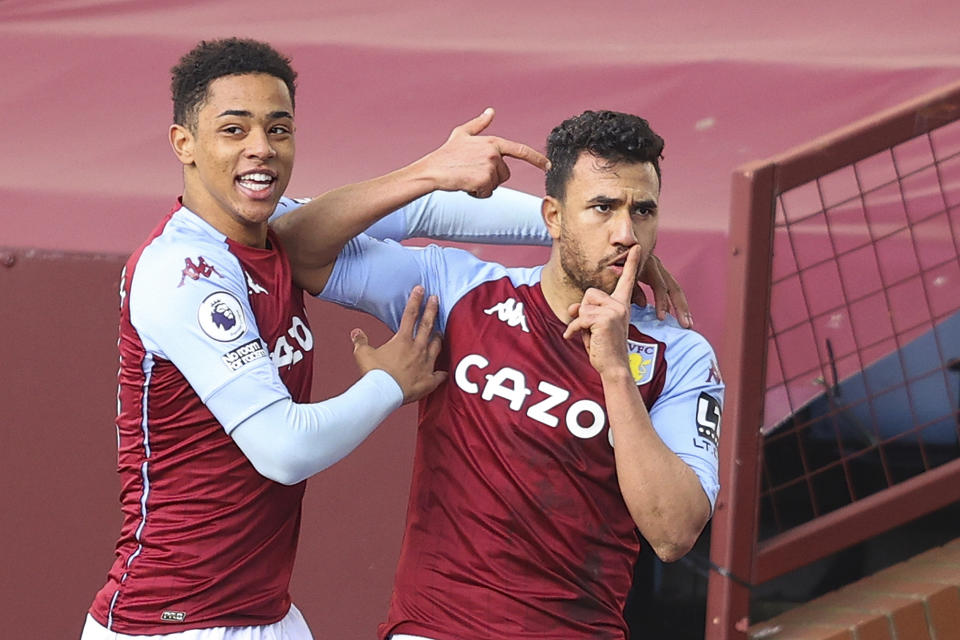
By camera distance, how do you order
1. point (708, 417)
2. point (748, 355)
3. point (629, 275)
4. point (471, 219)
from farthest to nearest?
point (748, 355), point (471, 219), point (708, 417), point (629, 275)

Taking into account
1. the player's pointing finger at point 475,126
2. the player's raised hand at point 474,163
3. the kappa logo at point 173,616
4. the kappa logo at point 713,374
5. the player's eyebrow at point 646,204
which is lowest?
the kappa logo at point 173,616

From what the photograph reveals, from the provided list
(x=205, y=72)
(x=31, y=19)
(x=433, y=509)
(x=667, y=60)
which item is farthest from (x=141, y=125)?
(x=433, y=509)

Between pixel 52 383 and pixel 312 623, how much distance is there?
990 millimetres

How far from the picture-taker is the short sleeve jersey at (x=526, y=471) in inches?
107

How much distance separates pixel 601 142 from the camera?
2770 mm

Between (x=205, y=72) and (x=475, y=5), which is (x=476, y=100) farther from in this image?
(x=205, y=72)

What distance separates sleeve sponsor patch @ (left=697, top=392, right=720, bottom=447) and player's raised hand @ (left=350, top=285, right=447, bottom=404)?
1.64ft

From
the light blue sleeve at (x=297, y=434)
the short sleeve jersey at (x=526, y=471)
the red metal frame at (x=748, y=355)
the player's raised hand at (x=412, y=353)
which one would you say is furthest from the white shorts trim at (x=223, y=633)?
the red metal frame at (x=748, y=355)

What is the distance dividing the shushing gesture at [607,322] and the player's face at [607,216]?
0.06 meters

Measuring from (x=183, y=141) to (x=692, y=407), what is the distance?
3.62 feet

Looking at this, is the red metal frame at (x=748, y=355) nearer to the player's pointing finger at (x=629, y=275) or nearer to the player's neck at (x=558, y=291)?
the player's neck at (x=558, y=291)

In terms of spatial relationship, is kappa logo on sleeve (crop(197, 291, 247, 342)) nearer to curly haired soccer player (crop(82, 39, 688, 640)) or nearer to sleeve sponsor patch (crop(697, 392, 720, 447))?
curly haired soccer player (crop(82, 39, 688, 640))

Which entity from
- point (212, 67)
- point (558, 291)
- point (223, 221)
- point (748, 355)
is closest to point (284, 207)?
point (223, 221)

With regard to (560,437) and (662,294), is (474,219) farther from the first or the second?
(560,437)
